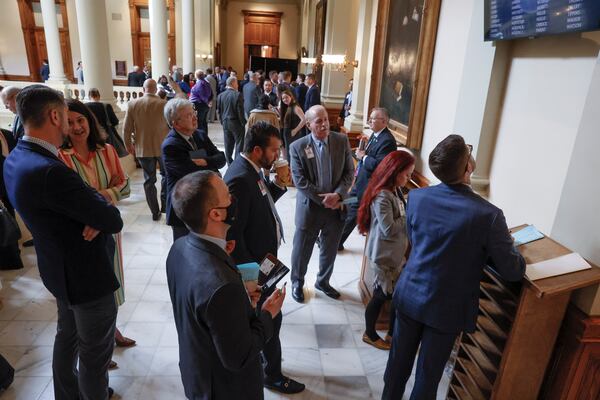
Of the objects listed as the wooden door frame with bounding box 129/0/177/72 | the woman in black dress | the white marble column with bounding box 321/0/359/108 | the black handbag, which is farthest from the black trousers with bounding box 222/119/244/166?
the wooden door frame with bounding box 129/0/177/72

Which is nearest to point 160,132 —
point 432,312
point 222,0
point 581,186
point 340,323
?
point 340,323

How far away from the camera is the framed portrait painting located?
3.66 meters

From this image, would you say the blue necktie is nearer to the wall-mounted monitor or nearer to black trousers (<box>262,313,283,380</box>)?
black trousers (<box>262,313,283,380</box>)

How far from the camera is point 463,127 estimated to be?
294 centimetres

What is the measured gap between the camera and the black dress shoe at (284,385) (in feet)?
7.80

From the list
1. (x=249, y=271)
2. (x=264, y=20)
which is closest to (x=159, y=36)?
(x=249, y=271)

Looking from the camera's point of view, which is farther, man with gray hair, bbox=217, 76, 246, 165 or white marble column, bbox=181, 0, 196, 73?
white marble column, bbox=181, 0, 196, 73

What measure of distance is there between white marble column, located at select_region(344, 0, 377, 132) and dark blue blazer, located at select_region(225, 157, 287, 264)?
12.5 feet

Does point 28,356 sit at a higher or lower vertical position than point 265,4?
lower

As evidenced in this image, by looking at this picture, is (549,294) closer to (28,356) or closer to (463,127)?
(463,127)

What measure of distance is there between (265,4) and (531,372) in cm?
2190

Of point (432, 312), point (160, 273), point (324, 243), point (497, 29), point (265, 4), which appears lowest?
point (160, 273)

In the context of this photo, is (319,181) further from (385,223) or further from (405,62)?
(405,62)

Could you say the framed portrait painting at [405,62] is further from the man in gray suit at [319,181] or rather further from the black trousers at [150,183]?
the black trousers at [150,183]
